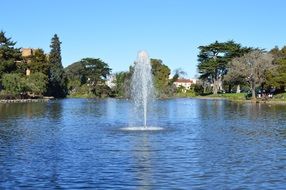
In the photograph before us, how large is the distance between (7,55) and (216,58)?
159ft

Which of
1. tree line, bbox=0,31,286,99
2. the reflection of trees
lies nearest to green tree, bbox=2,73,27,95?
tree line, bbox=0,31,286,99

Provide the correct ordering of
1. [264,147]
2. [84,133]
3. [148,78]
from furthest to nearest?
1. [148,78]
2. [84,133]
3. [264,147]

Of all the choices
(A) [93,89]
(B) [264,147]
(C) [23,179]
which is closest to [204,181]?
(C) [23,179]

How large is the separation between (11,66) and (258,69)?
4933 centimetres

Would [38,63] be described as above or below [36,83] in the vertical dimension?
above

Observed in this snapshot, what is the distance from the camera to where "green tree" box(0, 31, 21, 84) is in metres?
102

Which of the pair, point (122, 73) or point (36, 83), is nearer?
point (36, 83)

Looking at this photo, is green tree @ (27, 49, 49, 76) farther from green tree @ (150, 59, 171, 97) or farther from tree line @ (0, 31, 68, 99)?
green tree @ (150, 59, 171, 97)

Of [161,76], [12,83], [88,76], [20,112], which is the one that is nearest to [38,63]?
[12,83]

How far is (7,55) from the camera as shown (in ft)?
342

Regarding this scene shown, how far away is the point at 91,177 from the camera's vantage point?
15344mm

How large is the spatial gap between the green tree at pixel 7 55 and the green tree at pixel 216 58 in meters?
43.6

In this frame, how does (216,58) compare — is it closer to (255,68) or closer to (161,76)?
(161,76)

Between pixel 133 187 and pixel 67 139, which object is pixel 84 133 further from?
pixel 133 187
